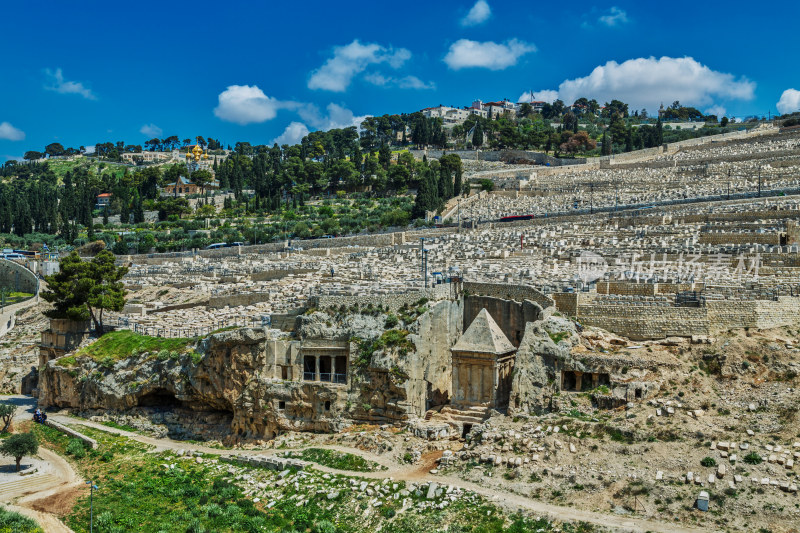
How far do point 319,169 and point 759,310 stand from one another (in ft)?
261

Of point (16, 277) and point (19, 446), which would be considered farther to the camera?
point (16, 277)

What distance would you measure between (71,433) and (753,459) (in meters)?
23.4

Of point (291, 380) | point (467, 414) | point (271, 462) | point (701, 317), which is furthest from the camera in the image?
point (291, 380)

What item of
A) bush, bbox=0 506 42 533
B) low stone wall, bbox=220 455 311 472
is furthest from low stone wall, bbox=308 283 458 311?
bush, bbox=0 506 42 533

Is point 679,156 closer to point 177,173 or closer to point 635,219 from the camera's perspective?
point 635,219

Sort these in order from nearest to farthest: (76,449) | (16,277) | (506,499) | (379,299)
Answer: (506,499) → (379,299) → (76,449) → (16,277)

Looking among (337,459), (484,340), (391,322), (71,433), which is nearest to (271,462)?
(337,459)

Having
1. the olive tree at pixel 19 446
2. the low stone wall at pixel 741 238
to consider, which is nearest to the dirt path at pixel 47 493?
the olive tree at pixel 19 446

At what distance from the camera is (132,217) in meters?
90.5

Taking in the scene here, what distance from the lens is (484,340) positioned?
25938 mm

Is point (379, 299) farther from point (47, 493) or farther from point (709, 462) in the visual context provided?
point (709, 462)

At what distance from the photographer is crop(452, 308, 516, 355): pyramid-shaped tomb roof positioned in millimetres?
25750

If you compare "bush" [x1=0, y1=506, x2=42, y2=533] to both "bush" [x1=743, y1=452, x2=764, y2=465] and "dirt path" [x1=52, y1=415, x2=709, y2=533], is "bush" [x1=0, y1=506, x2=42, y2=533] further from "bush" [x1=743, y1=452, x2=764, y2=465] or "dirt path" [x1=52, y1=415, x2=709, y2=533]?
"bush" [x1=743, y1=452, x2=764, y2=465]

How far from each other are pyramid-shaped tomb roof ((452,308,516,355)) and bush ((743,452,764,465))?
8.01 meters
